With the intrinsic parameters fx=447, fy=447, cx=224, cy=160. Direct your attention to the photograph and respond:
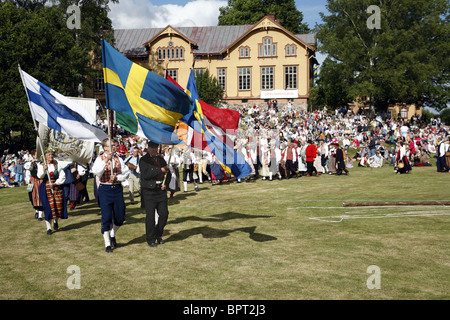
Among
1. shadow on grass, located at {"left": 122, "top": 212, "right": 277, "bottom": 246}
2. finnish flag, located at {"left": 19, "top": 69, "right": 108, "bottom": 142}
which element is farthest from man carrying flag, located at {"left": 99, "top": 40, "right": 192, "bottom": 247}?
finnish flag, located at {"left": 19, "top": 69, "right": 108, "bottom": 142}

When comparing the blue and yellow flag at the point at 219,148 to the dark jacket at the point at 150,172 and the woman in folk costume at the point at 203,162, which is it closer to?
the dark jacket at the point at 150,172

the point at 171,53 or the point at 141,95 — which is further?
the point at 171,53

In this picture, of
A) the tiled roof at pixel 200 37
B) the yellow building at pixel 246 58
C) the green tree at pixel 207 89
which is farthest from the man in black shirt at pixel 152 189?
the tiled roof at pixel 200 37

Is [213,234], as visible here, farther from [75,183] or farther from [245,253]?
[75,183]

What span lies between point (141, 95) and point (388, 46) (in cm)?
4646

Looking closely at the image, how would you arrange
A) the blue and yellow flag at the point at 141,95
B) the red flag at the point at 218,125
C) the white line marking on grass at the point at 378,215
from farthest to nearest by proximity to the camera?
the white line marking on grass at the point at 378,215 → the red flag at the point at 218,125 → the blue and yellow flag at the point at 141,95

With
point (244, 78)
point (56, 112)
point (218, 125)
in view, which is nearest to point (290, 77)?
point (244, 78)

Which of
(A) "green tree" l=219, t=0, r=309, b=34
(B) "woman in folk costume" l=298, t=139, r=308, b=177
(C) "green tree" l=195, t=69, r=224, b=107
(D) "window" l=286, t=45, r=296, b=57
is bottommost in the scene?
(B) "woman in folk costume" l=298, t=139, r=308, b=177

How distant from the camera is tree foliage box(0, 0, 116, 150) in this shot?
35.8m

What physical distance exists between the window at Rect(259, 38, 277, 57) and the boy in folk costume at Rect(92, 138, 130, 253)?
168ft

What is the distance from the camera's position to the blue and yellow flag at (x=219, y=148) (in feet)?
33.7

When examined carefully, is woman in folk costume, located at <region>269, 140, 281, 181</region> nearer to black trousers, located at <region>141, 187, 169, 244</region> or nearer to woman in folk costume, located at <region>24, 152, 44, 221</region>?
woman in folk costume, located at <region>24, 152, 44, 221</region>

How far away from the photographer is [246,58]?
194ft

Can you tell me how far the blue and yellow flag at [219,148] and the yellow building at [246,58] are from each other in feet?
159
